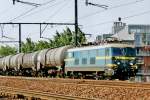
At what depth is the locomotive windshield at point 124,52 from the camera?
3419 cm

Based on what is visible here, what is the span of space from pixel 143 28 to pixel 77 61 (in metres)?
115

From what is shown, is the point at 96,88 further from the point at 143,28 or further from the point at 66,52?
the point at 143,28

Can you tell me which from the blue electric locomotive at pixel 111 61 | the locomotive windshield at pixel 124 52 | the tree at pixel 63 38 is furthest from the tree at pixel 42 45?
the locomotive windshield at pixel 124 52

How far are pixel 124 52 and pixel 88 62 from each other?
336cm

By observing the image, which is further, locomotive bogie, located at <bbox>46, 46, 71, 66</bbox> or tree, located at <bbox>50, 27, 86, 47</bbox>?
tree, located at <bbox>50, 27, 86, 47</bbox>

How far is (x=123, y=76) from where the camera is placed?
114ft

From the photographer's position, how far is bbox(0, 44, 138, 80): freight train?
3416 centimetres

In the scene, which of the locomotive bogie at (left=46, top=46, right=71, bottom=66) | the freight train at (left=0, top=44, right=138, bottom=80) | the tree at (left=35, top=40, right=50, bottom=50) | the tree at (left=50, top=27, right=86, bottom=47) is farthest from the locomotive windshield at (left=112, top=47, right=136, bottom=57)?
the tree at (left=35, top=40, right=50, bottom=50)

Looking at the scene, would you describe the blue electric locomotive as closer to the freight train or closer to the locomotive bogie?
the freight train

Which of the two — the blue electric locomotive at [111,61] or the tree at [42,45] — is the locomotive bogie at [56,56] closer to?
the blue electric locomotive at [111,61]

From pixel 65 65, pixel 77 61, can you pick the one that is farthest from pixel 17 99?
pixel 65 65

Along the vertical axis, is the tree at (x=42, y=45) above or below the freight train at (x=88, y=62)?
above

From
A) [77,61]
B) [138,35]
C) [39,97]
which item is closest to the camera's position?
[39,97]

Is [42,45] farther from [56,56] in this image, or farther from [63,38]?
[56,56]
